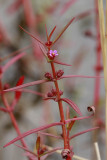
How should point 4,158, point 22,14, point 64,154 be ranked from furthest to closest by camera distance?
1. point 22,14
2. point 4,158
3. point 64,154

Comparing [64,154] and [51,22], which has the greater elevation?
[51,22]

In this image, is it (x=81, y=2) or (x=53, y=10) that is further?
(x=81, y=2)

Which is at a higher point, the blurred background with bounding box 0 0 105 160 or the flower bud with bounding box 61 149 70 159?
the blurred background with bounding box 0 0 105 160

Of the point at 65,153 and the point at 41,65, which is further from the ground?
the point at 41,65

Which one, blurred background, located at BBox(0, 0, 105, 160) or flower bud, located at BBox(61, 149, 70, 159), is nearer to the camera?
flower bud, located at BBox(61, 149, 70, 159)

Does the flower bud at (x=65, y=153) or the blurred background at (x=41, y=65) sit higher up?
the blurred background at (x=41, y=65)

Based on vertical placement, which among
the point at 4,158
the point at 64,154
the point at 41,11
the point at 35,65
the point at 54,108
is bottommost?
the point at 64,154

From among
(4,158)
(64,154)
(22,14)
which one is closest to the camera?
(64,154)

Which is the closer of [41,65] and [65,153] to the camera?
[65,153]

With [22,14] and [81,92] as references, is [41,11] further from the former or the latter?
[81,92]

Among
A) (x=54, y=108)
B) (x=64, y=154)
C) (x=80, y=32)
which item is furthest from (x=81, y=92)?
(x=64, y=154)

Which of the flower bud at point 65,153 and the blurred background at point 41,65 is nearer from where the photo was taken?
the flower bud at point 65,153
